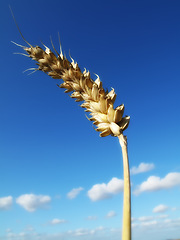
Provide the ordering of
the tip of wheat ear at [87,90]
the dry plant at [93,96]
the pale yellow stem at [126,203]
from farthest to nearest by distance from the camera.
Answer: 1. the tip of wheat ear at [87,90]
2. the dry plant at [93,96]
3. the pale yellow stem at [126,203]

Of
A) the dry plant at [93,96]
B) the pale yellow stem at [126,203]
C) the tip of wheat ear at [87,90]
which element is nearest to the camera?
the pale yellow stem at [126,203]

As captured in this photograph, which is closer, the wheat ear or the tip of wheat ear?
the wheat ear

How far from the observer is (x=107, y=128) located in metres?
1.53

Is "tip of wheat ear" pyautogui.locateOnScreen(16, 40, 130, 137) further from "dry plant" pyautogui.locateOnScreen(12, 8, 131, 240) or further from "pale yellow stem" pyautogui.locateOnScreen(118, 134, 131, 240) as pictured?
"pale yellow stem" pyautogui.locateOnScreen(118, 134, 131, 240)

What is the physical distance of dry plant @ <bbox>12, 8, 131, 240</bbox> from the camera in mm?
1145

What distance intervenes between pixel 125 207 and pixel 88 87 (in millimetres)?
1137

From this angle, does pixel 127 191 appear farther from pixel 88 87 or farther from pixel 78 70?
pixel 78 70

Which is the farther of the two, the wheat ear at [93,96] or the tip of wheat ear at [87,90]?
the tip of wheat ear at [87,90]

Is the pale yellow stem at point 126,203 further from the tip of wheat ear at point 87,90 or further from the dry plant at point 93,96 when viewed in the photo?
the tip of wheat ear at point 87,90

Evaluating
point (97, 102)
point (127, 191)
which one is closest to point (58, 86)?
point (97, 102)

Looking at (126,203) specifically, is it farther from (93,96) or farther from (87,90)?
(87,90)

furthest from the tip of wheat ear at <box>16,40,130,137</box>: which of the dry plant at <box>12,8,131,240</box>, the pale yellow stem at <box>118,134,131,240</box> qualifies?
the pale yellow stem at <box>118,134,131,240</box>

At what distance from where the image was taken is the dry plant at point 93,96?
114 cm

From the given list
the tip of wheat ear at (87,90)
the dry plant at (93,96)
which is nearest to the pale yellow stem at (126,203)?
the dry plant at (93,96)
